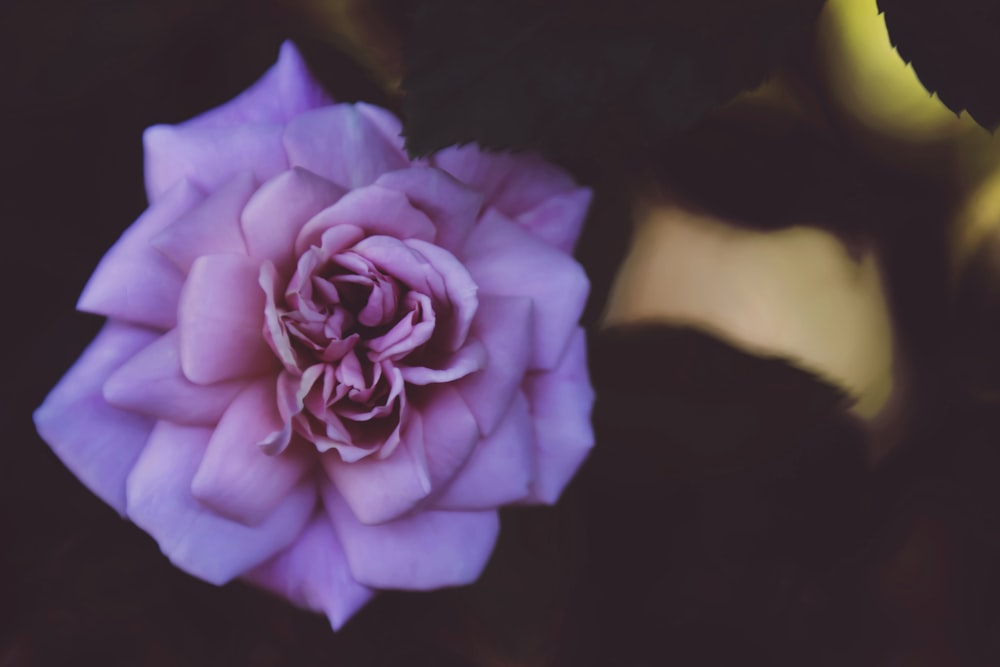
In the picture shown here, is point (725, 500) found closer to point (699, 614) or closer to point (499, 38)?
point (699, 614)

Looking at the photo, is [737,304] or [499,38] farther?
[737,304]

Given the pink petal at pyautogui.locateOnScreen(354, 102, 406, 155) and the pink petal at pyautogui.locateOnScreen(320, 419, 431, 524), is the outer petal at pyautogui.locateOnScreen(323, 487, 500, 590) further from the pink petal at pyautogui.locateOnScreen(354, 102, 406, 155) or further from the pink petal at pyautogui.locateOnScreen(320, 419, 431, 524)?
the pink petal at pyautogui.locateOnScreen(354, 102, 406, 155)

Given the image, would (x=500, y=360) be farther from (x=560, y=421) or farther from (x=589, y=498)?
(x=589, y=498)

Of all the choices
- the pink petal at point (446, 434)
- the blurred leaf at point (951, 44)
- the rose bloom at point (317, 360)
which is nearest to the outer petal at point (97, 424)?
the rose bloom at point (317, 360)

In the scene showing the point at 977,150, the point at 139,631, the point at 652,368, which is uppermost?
the point at 977,150

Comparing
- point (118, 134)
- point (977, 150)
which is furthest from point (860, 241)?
point (118, 134)

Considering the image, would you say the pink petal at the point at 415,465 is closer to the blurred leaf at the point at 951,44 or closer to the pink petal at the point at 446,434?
the pink petal at the point at 446,434
